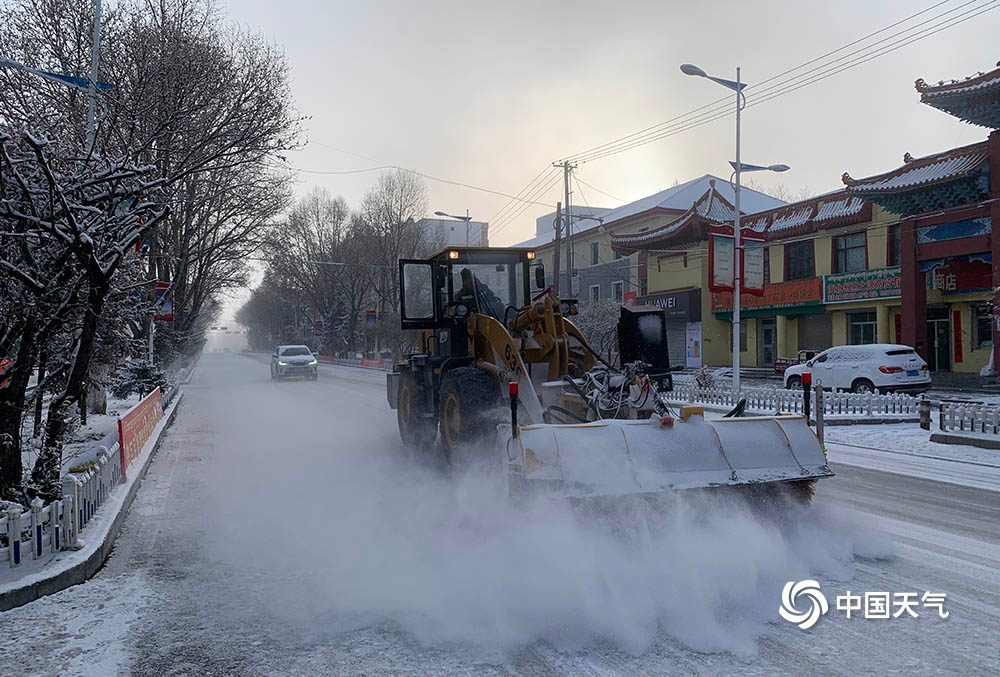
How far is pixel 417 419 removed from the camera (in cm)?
1125

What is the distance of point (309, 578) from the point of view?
18.4ft

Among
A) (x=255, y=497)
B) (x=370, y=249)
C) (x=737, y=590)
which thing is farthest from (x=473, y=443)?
(x=370, y=249)

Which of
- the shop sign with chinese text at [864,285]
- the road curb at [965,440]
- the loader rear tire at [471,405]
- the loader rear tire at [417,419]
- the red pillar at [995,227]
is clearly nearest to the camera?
the loader rear tire at [471,405]

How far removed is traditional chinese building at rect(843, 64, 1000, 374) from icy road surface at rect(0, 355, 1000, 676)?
2162cm

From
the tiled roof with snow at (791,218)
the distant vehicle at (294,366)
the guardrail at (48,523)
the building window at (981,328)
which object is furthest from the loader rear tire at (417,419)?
the tiled roof with snow at (791,218)

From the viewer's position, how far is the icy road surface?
165 inches

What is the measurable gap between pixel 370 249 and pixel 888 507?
2000 inches

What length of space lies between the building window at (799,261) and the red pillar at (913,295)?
20.2 ft

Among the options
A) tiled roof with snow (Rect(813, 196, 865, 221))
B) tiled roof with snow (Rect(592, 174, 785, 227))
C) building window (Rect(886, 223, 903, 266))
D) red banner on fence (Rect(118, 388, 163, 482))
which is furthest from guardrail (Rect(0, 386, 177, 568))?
tiled roof with snow (Rect(592, 174, 785, 227))

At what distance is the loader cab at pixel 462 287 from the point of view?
9.95m

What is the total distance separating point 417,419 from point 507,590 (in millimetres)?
6356

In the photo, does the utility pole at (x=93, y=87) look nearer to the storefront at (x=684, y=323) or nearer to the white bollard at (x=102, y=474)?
the white bollard at (x=102, y=474)

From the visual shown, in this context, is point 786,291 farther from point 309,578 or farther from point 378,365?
point 309,578

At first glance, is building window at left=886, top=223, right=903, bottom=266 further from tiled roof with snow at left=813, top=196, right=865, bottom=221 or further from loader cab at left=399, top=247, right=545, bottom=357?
loader cab at left=399, top=247, right=545, bottom=357
